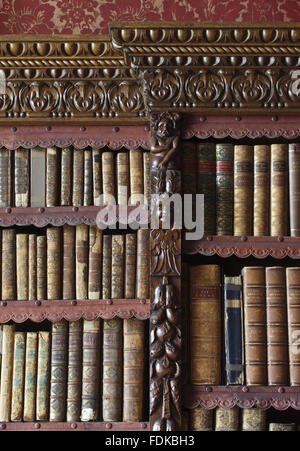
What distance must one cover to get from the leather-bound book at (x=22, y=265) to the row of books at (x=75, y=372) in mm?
114

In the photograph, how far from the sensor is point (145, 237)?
1.85m

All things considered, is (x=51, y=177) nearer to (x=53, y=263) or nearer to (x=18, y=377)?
(x=53, y=263)

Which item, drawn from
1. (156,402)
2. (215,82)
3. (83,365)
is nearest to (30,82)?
(215,82)

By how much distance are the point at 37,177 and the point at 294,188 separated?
0.75m

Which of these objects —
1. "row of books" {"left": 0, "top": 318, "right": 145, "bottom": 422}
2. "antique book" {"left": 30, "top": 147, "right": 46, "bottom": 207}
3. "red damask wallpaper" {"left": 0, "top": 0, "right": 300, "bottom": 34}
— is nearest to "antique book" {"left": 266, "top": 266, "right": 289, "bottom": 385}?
"row of books" {"left": 0, "top": 318, "right": 145, "bottom": 422}

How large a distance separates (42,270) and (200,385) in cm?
56

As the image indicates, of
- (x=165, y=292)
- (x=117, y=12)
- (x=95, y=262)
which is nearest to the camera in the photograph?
(x=165, y=292)

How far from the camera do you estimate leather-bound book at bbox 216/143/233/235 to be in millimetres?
1835

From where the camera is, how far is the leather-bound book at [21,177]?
74.5 inches

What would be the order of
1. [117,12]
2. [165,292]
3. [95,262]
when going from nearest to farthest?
[165,292], [95,262], [117,12]

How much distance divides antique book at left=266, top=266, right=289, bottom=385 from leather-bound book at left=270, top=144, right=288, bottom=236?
0.40ft

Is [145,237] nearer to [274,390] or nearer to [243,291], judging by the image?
[243,291]

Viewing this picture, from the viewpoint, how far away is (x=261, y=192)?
6.02ft

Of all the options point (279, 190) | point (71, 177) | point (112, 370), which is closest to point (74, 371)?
point (112, 370)
